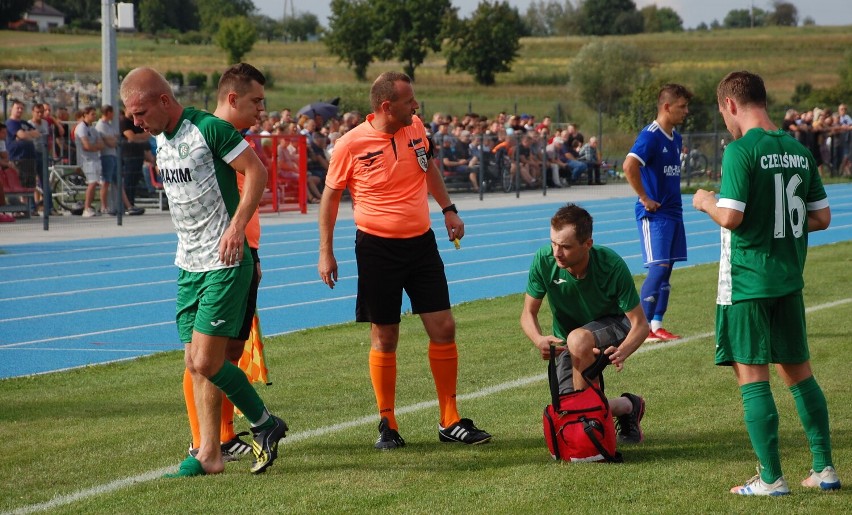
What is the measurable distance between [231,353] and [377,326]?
0.85 meters

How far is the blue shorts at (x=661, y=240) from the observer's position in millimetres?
9578

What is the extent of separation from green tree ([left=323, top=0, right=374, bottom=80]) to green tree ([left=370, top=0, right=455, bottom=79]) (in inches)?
31.4

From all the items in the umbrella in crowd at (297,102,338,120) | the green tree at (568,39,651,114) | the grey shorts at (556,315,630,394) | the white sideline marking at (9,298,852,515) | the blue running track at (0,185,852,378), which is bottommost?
the blue running track at (0,185,852,378)

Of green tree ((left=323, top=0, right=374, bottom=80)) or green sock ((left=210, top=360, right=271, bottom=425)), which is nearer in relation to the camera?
green sock ((left=210, top=360, right=271, bottom=425))

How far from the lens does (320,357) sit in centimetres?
912

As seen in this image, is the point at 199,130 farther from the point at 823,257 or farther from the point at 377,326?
the point at 823,257

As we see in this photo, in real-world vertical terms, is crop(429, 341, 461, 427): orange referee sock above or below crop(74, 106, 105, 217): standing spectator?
below

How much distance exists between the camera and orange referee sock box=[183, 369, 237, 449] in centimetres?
587

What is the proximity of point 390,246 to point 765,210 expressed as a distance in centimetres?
211

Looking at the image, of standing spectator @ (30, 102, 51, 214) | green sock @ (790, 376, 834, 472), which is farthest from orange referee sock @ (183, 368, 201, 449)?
standing spectator @ (30, 102, 51, 214)

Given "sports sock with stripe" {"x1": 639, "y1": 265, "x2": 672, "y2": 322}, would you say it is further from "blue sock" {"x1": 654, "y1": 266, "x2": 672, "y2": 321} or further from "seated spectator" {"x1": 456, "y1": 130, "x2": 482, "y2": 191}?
"seated spectator" {"x1": 456, "y1": 130, "x2": 482, "y2": 191}

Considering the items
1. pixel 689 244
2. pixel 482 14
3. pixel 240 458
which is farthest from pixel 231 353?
pixel 482 14

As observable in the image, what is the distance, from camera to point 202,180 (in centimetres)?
535

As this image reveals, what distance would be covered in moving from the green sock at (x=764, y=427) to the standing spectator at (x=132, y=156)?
16486 millimetres
